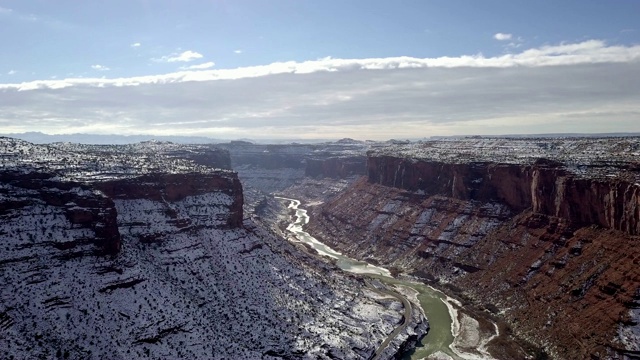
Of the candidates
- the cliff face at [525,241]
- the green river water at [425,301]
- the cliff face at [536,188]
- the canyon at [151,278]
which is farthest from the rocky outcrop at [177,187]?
the cliff face at [536,188]

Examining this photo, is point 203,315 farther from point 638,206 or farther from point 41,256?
point 638,206

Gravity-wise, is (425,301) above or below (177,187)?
below

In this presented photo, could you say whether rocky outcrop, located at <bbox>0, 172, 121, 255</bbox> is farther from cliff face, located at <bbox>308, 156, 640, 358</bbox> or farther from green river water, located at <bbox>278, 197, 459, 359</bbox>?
cliff face, located at <bbox>308, 156, 640, 358</bbox>

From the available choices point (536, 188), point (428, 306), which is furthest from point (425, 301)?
point (536, 188)

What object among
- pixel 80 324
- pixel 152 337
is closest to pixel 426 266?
pixel 152 337

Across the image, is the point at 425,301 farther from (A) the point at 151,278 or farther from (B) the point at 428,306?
(A) the point at 151,278

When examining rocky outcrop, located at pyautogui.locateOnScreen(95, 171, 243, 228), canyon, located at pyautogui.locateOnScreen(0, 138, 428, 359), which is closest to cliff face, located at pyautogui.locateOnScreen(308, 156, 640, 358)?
canyon, located at pyautogui.locateOnScreen(0, 138, 428, 359)
